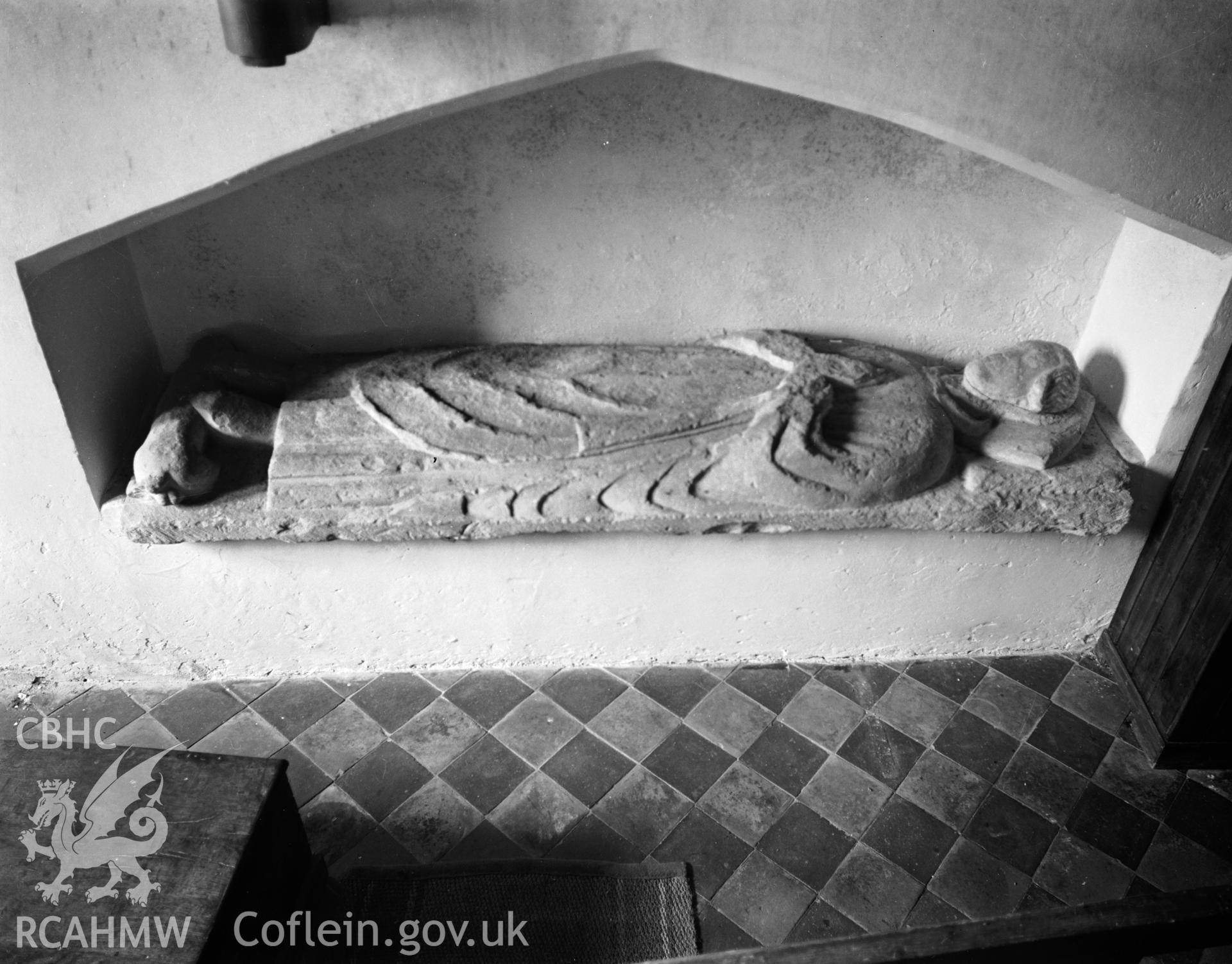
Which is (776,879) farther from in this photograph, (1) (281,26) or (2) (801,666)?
(1) (281,26)

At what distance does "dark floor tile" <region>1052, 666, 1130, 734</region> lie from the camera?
2.81 meters

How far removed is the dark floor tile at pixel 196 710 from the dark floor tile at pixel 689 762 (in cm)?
126

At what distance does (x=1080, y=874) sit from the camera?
2355 millimetres

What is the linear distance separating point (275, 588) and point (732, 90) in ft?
6.53

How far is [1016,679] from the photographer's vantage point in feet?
9.69

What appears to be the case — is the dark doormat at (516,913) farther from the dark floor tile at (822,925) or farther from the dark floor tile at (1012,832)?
the dark floor tile at (1012,832)

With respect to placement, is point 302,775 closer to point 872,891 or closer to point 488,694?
point 488,694

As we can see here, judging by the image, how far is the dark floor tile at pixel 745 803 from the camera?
248cm

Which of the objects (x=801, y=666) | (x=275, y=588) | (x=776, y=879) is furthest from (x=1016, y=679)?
(x=275, y=588)

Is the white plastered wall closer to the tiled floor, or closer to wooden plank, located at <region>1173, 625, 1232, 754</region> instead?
the tiled floor

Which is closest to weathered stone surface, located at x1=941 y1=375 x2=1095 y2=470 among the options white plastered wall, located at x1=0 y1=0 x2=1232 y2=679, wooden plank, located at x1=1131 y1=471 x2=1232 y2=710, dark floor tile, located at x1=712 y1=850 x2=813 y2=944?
white plastered wall, located at x1=0 y1=0 x2=1232 y2=679

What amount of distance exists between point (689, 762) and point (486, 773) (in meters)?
0.59

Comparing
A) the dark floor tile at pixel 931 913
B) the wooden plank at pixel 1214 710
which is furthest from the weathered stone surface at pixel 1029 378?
the dark floor tile at pixel 931 913

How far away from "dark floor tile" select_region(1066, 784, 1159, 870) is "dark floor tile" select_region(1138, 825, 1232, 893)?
2cm
